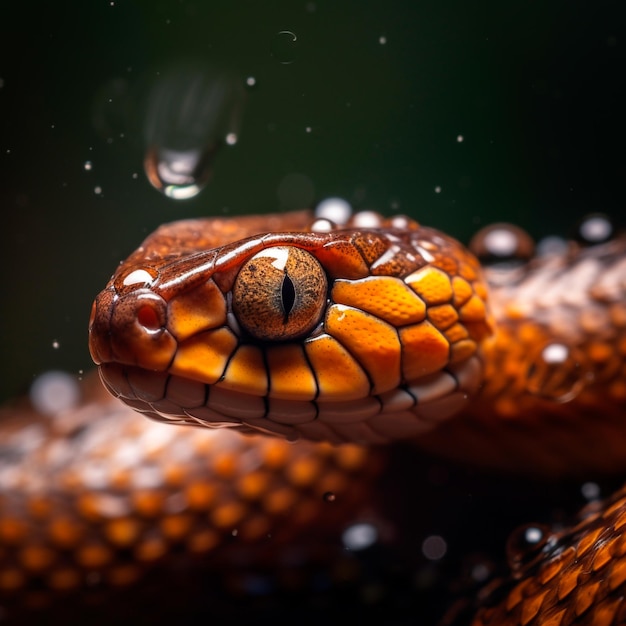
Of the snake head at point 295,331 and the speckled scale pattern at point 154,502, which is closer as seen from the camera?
the snake head at point 295,331

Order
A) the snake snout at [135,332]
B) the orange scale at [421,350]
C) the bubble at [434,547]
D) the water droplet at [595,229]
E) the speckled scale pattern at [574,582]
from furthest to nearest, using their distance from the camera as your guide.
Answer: the water droplet at [595,229]
the bubble at [434,547]
the orange scale at [421,350]
the snake snout at [135,332]
the speckled scale pattern at [574,582]

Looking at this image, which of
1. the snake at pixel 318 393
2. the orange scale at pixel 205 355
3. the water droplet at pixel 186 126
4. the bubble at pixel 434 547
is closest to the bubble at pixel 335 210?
the snake at pixel 318 393

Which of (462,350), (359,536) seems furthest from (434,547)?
(462,350)

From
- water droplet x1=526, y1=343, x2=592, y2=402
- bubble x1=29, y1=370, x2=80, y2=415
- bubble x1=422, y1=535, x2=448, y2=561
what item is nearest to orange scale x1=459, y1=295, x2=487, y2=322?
water droplet x1=526, y1=343, x2=592, y2=402

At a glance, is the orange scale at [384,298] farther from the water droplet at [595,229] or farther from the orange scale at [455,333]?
the water droplet at [595,229]

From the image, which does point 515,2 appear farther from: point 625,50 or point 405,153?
point 405,153

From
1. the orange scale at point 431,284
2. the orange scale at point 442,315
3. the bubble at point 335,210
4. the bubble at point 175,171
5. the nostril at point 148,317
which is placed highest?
the bubble at point 175,171

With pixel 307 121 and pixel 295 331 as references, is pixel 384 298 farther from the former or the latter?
pixel 307 121

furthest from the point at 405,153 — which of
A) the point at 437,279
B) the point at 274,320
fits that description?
the point at 274,320
